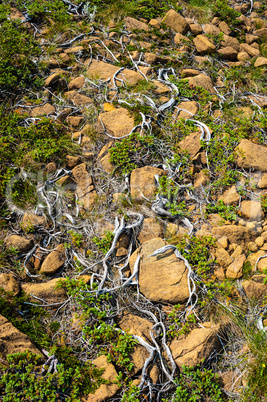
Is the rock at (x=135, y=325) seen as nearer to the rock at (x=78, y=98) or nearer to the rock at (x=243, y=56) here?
the rock at (x=78, y=98)

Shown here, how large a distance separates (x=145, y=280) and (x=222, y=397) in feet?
3.22

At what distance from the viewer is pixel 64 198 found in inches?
115

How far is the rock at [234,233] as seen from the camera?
2.72 metres

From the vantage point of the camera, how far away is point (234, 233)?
8.93ft

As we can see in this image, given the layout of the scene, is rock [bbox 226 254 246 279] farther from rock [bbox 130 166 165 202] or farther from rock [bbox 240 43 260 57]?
rock [bbox 240 43 260 57]

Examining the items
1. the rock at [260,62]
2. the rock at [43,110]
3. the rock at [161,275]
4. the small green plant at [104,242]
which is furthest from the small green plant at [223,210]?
the rock at [260,62]

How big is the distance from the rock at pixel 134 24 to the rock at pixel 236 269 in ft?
12.2

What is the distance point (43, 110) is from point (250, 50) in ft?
11.2

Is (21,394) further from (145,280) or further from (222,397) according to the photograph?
(222,397)

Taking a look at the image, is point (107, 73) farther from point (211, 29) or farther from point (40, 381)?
point (40, 381)

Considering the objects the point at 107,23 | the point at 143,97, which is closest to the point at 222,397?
the point at 143,97

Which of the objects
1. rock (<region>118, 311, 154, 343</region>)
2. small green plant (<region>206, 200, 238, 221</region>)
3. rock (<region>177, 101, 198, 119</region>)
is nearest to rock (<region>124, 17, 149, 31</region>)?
rock (<region>177, 101, 198, 119</region>)

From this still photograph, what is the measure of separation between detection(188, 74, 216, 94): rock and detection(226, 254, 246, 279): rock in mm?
2376

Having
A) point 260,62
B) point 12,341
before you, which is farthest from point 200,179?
point 260,62
